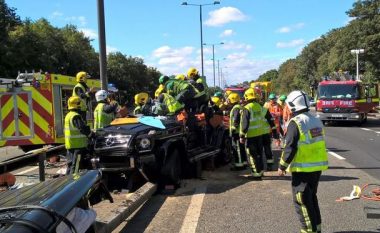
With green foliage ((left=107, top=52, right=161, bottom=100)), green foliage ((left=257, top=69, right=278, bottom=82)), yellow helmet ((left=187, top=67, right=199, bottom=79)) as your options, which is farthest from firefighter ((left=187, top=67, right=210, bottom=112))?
green foliage ((left=257, top=69, right=278, bottom=82))

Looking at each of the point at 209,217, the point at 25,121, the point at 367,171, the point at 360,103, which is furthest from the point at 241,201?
the point at 360,103

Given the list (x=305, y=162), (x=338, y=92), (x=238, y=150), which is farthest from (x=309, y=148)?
(x=338, y=92)

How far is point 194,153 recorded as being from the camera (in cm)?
979

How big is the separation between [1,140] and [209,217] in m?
8.15

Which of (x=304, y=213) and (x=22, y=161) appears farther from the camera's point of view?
(x=22, y=161)

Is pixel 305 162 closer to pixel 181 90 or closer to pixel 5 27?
pixel 181 90

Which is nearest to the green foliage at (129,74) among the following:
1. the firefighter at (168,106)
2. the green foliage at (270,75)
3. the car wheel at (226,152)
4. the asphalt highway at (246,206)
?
the car wheel at (226,152)

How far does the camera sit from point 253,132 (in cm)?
981

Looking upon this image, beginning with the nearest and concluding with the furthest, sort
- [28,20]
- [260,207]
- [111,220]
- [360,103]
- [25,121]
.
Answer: [111,220] < [260,207] < [25,121] < [360,103] < [28,20]

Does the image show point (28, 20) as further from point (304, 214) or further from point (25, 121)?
point (304, 214)

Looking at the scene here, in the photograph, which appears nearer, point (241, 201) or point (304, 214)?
point (304, 214)

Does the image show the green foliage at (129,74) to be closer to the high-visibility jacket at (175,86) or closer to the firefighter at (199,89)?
the firefighter at (199,89)

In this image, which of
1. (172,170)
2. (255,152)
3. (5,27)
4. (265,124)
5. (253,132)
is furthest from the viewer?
(5,27)

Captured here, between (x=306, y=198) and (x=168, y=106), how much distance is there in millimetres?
4659
